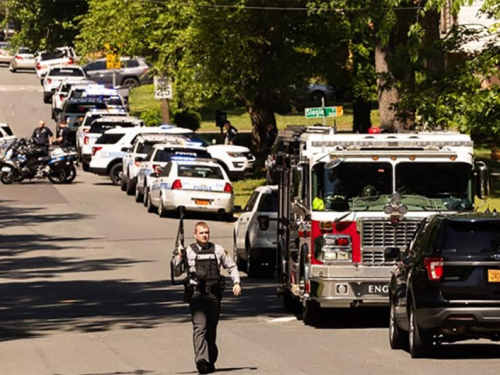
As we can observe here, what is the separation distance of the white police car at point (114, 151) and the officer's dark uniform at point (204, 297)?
29937 millimetres

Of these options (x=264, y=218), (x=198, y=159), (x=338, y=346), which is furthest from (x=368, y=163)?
(x=198, y=159)

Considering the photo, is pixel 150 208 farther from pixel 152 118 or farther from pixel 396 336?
pixel 396 336

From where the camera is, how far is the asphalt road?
15.3 m

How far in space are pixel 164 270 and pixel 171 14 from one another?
21.5 metres

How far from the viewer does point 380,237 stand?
18.4m

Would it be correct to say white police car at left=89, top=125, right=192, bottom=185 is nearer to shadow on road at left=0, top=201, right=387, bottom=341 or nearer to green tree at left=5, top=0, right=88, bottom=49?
shadow on road at left=0, top=201, right=387, bottom=341

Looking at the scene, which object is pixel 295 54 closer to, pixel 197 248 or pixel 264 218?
pixel 264 218

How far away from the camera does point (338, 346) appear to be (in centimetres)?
1691

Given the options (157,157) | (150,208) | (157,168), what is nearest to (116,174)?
(157,157)

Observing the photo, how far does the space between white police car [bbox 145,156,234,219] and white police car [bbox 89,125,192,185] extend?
24.8 feet

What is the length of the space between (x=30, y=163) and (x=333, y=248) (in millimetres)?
27461

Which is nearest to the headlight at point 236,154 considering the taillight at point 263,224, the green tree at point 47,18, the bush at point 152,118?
the bush at point 152,118

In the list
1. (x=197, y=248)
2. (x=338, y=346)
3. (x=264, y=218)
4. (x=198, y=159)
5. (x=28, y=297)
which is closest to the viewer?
(x=197, y=248)

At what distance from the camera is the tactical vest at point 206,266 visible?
1430 cm
